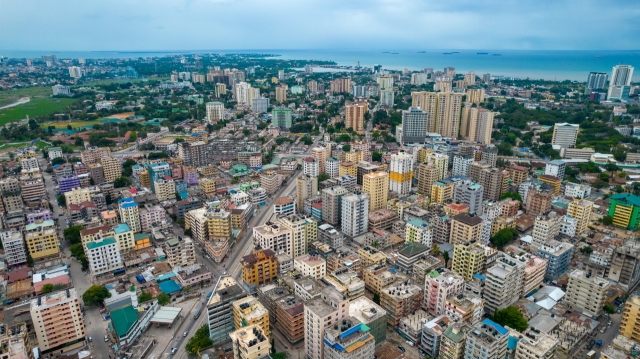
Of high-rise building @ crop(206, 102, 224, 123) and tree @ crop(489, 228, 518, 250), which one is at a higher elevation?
high-rise building @ crop(206, 102, 224, 123)

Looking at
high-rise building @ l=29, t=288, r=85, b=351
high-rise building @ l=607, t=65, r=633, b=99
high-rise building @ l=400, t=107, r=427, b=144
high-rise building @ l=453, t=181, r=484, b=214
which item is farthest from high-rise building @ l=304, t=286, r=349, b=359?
high-rise building @ l=607, t=65, r=633, b=99

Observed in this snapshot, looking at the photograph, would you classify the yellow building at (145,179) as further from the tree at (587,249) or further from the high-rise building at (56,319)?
the tree at (587,249)

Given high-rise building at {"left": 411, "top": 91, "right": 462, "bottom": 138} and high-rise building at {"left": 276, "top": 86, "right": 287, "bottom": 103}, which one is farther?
high-rise building at {"left": 276, "top": 86, "right": 287, "bottom": 103}

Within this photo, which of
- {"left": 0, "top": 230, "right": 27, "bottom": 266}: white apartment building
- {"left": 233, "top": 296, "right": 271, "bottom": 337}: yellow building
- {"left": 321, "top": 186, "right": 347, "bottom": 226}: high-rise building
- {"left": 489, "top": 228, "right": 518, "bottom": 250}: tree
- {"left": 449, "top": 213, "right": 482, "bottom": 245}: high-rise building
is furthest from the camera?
{"left": 321, "top": 186, "right": 347, "bottom": 226}: high-rise building

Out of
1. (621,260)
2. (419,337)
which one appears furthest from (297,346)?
(621,260)

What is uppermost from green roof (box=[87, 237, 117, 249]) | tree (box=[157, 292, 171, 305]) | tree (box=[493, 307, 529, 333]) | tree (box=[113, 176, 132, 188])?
green roof (box=[87, 237, 117, 249])

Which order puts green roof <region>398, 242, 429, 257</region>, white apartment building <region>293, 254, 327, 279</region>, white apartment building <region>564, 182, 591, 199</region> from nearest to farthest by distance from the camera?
white apartment building <region>293, 254, 327, 279</region>, green roof <region>398, 242, 429, 257</region>, white apartment building <region>564, 182, 591, 199</region>

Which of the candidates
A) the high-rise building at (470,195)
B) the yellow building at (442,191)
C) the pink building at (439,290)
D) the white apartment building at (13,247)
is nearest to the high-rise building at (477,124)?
the yellow building at (442,191)

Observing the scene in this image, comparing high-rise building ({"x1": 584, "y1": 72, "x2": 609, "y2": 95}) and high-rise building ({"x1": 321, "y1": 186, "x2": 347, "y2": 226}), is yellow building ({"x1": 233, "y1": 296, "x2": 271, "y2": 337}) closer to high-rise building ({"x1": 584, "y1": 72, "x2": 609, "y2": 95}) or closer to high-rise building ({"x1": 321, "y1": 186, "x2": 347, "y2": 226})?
high-rise building ({"x1": 321, "y1": 186, "x2": 347, "y2": 226})
